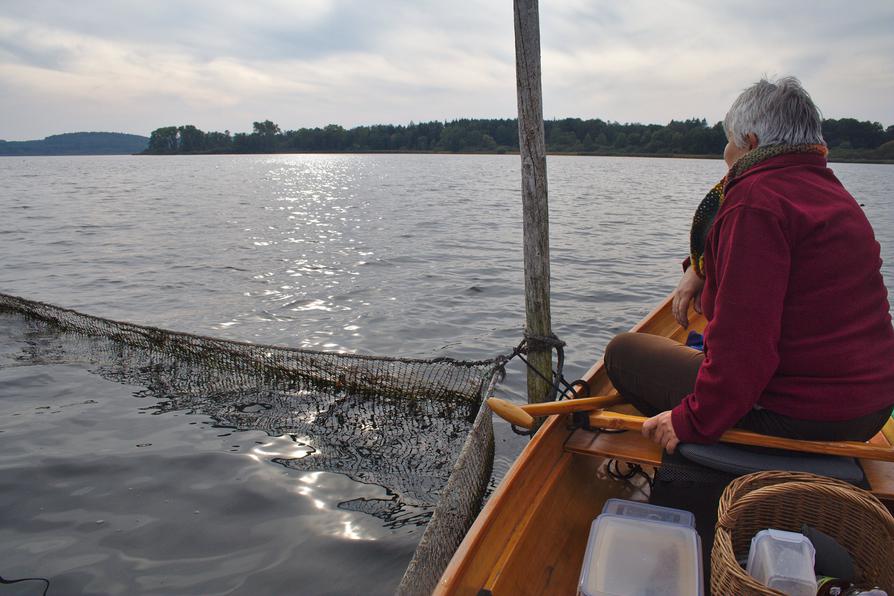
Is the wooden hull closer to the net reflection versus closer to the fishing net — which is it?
the fishing net

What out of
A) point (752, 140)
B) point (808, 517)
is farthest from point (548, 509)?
point (752, 140)

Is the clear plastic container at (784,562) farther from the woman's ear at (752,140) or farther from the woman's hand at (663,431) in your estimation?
the woman's ear at (752,140)

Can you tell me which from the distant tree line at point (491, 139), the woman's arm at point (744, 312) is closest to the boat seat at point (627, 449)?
the woman's arm at point (744, 312)

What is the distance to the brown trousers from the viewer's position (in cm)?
241

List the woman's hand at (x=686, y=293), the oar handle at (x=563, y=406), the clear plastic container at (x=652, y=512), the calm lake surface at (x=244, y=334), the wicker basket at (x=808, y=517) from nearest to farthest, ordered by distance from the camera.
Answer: the wicker basket at (x=808, y=517) < the clear plastic container at (x=652, y=512) < the oar handle at (x=563, y=406) < the woman's hand at (x=686, y=293) < the calm lake surface at (x=244, y=334)

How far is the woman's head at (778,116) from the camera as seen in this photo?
7.55 ft

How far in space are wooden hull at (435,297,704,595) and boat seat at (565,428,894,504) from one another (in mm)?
85

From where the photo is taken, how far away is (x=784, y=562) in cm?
192

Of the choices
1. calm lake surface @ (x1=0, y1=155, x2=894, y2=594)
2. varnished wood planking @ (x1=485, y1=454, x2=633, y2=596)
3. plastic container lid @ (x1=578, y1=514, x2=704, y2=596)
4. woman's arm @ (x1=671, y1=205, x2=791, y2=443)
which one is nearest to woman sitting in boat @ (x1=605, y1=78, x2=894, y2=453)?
woman's arm @ (x1=671, y1=205, x2=791, y2=443)

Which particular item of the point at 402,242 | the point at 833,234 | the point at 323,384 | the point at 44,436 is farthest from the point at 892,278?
the point at 44,436

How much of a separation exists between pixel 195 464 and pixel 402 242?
41.4ft

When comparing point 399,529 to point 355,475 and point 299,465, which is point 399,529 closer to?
point 355,475

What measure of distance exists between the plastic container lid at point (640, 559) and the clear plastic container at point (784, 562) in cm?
29

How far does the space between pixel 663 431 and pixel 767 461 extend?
40 centimetres
